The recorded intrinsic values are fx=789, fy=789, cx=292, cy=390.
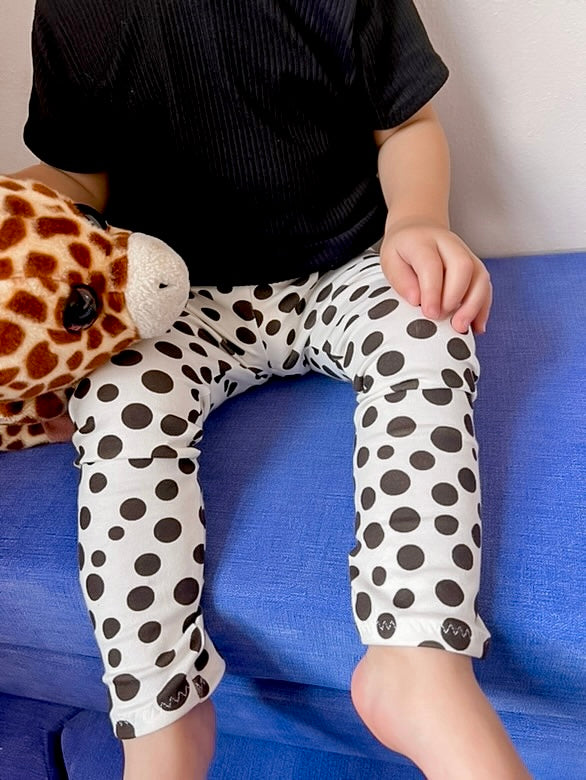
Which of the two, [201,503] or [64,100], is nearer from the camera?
[201,503]

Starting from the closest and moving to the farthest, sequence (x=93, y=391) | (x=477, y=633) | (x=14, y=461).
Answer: (x=477, y=633) < (x=93, y=391) < (x=14, y=461)

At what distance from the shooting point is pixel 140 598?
0.58 metres

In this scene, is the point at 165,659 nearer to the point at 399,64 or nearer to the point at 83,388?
the point at 83,388

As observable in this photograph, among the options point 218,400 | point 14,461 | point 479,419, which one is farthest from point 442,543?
point 14,461

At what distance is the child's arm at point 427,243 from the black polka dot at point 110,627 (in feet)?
1.09

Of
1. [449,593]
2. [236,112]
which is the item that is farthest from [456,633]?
[236,112]

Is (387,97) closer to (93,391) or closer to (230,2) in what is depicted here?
(230,2)

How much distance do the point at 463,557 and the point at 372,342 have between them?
0.19 metres

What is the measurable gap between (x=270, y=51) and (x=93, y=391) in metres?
0.35

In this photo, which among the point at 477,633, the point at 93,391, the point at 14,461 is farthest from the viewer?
the point at 14,461

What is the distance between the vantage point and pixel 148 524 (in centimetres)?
60

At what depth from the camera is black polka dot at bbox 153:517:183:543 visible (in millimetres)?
599

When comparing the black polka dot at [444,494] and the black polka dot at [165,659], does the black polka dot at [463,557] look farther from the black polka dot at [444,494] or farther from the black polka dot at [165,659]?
the black polka dot at [165,659]

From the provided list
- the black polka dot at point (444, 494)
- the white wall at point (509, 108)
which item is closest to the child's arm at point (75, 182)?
the white wall at point (509, 108)
